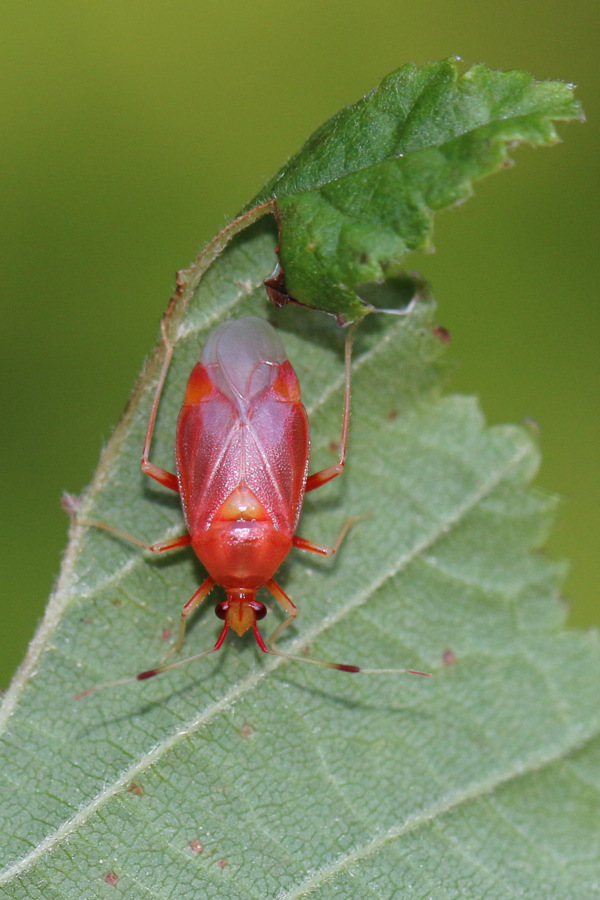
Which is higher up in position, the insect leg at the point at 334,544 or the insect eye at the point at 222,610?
the insect eye at the point at 222,610

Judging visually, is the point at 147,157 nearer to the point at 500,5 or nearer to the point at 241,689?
the point at 500,5

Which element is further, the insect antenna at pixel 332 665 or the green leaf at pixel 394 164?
the insect antenna at pixel 332 665

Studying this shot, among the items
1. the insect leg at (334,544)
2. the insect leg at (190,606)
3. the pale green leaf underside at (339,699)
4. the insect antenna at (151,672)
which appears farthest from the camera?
the insect leg at (334,544)

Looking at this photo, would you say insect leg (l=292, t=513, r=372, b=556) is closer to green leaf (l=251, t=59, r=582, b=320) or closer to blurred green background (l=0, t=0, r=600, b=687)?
green leaf (l=251, t=59, r=582, b=320)

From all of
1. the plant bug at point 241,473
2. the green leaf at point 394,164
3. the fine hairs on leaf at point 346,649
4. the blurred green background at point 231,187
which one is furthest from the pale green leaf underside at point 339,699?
the blurred green background at point 231,187

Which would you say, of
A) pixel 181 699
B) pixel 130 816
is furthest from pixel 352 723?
pixel 130 816

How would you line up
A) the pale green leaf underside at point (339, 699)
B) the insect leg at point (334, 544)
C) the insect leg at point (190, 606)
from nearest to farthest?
1. the pale green leaf underside at point (339, 699)
2. the insect leg at point (190, 606)
3. the insect leg at point (334, 544)

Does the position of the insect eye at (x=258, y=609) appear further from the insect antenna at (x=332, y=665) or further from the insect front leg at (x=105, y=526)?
the insect front leg at (x=105, y=526)
